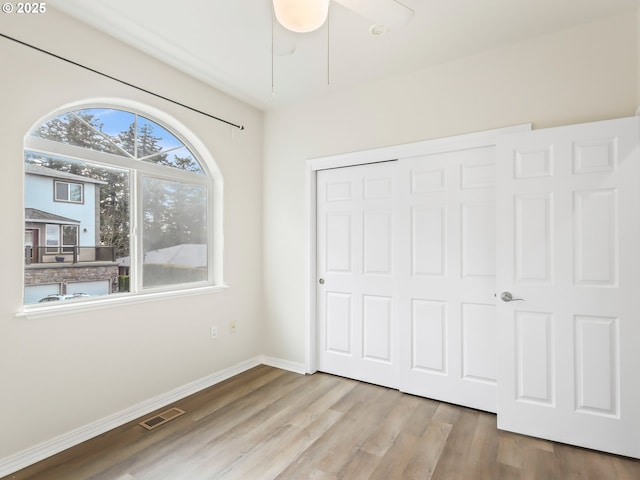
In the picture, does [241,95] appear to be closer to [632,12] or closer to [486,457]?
[632,12]

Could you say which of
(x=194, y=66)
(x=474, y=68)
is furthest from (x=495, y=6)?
(x=194, y=66)

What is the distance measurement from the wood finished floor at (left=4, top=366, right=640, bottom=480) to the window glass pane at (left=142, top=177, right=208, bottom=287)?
3.58ft

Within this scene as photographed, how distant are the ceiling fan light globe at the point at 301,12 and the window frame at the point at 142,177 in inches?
68.1

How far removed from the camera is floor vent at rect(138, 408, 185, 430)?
8.23 feet

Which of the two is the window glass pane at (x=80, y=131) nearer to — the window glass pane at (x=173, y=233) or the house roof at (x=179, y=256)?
the window glass pane at (x=173, y=233)

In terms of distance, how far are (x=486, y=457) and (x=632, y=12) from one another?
2978 mm

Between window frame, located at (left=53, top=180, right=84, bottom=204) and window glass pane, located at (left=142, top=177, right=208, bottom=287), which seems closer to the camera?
window frame, located at (left=53, top=180, right=84, bottom=204)

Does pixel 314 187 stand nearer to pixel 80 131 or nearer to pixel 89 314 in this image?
pixel 80 131

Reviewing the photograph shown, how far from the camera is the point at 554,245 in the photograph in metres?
2.33

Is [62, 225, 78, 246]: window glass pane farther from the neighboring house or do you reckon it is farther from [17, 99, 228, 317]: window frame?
[17, 99, 228, 317]: window frame

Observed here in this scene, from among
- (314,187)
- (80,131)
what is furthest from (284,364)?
(80,131)

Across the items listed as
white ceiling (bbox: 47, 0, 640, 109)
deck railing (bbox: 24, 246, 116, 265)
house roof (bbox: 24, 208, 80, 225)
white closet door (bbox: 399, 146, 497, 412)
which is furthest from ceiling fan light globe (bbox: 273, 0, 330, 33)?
deck railing (bbox: 24, 246, 116, 265)

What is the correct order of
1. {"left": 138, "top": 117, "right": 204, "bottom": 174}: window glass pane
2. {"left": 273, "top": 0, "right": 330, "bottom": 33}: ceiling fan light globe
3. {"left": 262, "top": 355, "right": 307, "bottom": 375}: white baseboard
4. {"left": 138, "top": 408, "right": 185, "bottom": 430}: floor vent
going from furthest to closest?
{"left": 262, "top": 355, "right": 307, "bottom": 375}: white baseboard, {"left": 138, "top": 117, "right": 204, "bottom": 174}: window glass pane, {"left": 138, "top": 408, "right": 185, "bottom": 430}: floor vent, {"left": 273, "top": 0, "right": 330, "bottom": 33}: ceiling fan light globe

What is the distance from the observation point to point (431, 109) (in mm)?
2928
